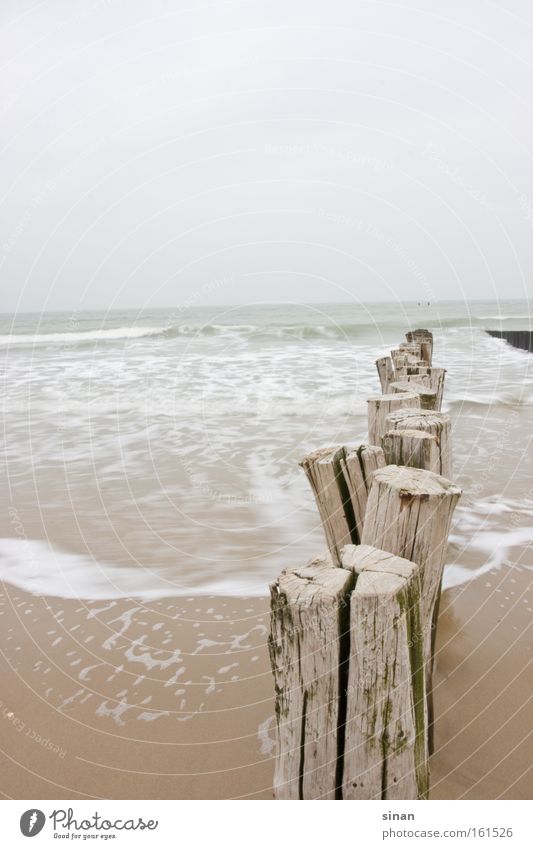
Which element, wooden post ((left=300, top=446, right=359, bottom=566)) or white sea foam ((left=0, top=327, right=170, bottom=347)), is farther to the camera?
white sea foam ((left=0, top=327, right=170, bottom=347))

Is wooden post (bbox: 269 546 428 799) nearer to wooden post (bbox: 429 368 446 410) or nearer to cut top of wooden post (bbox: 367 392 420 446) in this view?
A: cut top of wooden post (bbox: 367 392 420 446)

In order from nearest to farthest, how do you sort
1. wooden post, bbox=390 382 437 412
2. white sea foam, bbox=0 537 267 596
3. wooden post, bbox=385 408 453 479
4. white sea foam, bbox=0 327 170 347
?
wooden post, bbox=385 408 453 479 < white sea foam, bbox=0 537 267 596 < wooden post, bbox=390 382 437 412 < white sea foam, bbox=0 327 170 347

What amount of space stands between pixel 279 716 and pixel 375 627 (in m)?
0.42

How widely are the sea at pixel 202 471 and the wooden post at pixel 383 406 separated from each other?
1153mm

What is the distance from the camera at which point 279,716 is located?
1708mm

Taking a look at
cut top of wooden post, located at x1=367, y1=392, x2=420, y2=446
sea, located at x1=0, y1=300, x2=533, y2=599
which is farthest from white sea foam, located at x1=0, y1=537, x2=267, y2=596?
cut top of wooden post, located at x1=367, y1=392, x2=420, y2=446

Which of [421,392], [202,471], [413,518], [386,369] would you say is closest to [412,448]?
[413,518]

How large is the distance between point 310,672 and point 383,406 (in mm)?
2196

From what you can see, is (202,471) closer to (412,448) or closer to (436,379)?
(436,379)

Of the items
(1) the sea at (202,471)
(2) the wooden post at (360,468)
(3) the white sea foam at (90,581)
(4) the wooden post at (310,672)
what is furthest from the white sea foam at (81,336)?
(4) the wooden post at (310,672)

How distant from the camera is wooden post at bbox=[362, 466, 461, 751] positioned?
6.62ft

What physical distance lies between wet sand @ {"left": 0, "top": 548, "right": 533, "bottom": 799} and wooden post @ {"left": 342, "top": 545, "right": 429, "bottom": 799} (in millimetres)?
781
